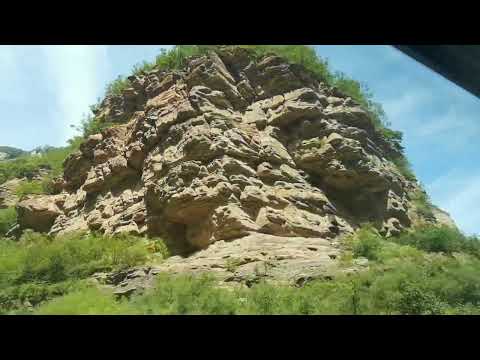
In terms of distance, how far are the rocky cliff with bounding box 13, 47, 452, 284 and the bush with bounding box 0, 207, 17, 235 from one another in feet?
7.13

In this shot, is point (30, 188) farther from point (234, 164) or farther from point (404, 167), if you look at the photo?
point (404, 167)

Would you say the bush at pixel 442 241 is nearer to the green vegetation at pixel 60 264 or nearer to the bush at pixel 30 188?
the green vegetation at pixel 60 264

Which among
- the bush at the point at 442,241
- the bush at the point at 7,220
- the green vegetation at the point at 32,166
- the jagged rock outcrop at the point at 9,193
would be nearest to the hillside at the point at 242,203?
the bush at the point at 442,241

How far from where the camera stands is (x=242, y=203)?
620 inches

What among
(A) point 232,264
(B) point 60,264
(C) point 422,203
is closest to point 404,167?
(C) point 422,203

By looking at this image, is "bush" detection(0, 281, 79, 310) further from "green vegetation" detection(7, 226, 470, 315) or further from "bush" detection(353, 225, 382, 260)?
"bush" detection(353, 225, 382, 260)

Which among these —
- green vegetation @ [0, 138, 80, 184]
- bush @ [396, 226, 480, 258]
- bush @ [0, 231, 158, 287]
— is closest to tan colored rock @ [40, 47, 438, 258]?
bush @ [396, 226, 480, 258]

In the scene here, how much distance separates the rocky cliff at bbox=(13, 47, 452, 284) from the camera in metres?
15.9

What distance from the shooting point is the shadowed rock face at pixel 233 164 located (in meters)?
15.9

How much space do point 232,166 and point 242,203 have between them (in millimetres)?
1393

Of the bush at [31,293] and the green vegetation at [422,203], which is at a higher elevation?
the green vegetation at [422,203]

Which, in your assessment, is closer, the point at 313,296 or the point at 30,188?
the point at 313,296

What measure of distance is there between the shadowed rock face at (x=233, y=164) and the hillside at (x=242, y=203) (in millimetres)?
59
